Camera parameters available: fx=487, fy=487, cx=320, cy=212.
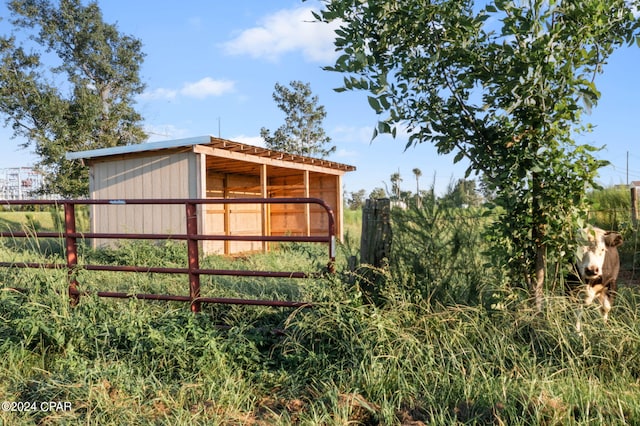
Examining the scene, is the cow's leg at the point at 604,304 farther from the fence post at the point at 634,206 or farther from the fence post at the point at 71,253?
the fence post at the point at 634,206

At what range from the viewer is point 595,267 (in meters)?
3.91

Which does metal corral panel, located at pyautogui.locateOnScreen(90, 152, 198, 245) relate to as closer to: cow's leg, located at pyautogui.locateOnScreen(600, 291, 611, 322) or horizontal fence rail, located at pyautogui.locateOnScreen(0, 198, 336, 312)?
horizontal fence rail, located at pyautogui.locateOnScreen(0, 198, 336, 312)

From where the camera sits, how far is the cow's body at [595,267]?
12.8 feet

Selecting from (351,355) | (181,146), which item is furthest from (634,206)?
(181,146)

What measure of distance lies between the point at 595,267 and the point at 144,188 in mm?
9755

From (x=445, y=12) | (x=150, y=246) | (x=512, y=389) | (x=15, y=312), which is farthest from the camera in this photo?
(x=150, y=246)

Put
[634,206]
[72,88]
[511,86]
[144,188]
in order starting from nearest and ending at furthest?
[511,86], [634,206], [144,188], [72,88]

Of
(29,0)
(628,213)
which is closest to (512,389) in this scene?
(628,213)

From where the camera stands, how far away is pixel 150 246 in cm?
1017

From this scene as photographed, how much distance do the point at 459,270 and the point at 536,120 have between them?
1.37 metres

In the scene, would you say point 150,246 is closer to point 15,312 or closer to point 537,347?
point 15,312

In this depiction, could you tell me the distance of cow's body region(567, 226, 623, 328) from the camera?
3.90 meters

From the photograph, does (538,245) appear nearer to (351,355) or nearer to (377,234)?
(377,234)

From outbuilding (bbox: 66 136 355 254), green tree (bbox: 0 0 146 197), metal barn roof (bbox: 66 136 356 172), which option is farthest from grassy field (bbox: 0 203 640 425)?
green tree (bbox: 0 0 146 197)
